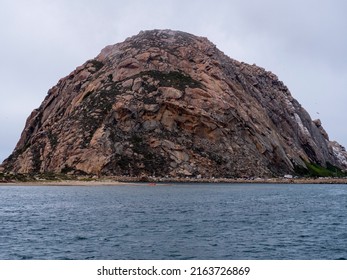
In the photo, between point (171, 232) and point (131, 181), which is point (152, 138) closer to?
point (131, 181)

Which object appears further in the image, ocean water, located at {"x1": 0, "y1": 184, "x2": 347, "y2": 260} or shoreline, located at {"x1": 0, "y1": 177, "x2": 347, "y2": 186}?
shoreline, located at {"x1": 0, "y1": 177, "x2": 347, "y2": 186}

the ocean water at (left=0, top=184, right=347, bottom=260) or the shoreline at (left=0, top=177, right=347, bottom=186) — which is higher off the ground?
the shoreline at (left=0, top=177, right=347, bottom=186)

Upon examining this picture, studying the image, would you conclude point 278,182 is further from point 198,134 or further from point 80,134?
point 80,134

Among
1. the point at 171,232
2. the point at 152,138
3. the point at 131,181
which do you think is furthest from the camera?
the point at 152,138

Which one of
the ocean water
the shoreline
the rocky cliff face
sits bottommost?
the ocean water

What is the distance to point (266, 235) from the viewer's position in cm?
5234

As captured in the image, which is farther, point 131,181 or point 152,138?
point 152,138

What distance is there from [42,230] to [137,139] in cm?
12714

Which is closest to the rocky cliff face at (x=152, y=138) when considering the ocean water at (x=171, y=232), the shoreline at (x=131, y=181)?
the shoreline at (x=131, y=181)

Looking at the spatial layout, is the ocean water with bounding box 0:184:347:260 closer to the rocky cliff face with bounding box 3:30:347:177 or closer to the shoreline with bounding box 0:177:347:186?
the shoreline with bounding box 0:177:347:186

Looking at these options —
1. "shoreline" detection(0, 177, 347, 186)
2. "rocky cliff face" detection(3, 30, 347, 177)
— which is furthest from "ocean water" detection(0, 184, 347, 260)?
"rocky cliff face" detection(3, 30, 347, 177)

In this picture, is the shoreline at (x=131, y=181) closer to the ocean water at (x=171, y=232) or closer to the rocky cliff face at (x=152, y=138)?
the rocky cliff face at (x=152, y=138)

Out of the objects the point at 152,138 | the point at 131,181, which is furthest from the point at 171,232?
the point at 152,138


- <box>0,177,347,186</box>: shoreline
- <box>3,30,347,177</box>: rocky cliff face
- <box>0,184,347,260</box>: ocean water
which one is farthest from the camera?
<box>3,30,347,177</box>: rocky cliff face
